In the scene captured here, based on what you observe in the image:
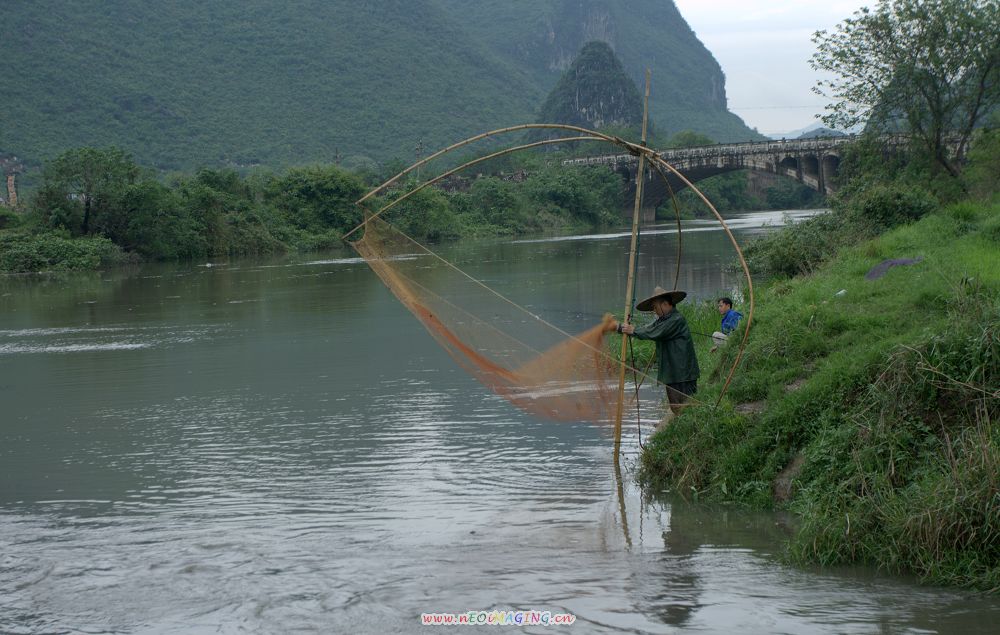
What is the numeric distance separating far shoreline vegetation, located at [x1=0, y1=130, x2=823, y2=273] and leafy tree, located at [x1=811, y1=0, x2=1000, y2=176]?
1530 cm

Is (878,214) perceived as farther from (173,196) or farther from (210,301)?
(173,196)

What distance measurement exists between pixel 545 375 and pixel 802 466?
2.50m

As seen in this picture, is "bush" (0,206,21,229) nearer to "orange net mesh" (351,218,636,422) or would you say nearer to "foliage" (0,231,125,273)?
"foliage" (0,231,125,273)

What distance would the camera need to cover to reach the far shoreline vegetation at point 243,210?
137ft

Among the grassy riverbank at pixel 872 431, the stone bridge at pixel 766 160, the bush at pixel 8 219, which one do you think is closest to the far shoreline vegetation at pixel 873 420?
the grassy riverbank at pixel 872 431

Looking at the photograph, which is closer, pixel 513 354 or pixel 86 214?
pixel 513 354

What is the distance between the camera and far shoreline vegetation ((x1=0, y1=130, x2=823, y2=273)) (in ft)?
→ 137

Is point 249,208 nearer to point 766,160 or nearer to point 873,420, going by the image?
point 766,160

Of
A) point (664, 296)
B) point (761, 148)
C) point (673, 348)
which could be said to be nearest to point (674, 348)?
point (673, 348)

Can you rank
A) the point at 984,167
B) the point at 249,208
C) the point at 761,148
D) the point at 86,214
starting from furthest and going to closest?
the point at 761,148 → the point at 249,208 → the point at 86,214 → the point at 984,167

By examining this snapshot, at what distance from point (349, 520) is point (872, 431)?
138 inches

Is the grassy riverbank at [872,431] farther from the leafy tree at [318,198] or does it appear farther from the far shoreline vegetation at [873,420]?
the leafy tree at [318,198]

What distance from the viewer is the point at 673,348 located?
7.81 metres

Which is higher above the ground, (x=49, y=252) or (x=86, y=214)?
(x=86, y=214)
